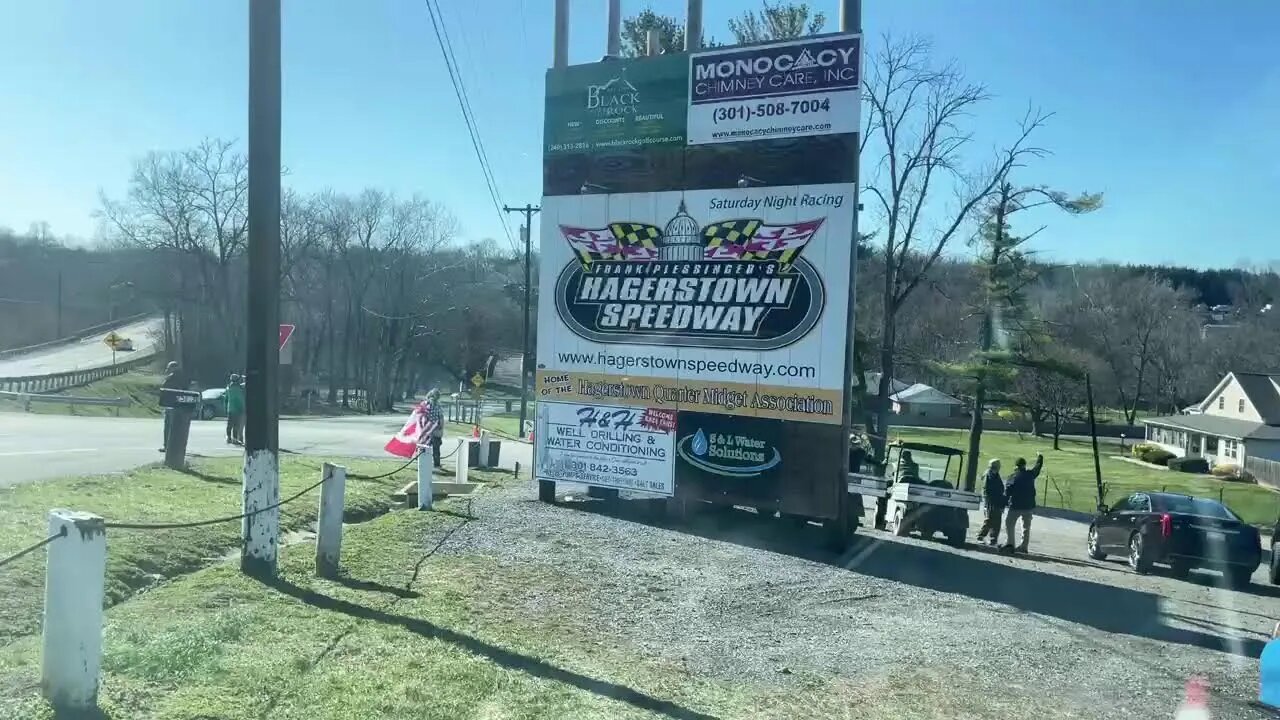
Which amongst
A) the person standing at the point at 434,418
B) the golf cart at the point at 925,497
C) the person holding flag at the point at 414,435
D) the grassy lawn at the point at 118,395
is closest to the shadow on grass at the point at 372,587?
the person holding flag at the point at 414,435

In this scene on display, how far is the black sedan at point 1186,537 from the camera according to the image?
1483 centimetres

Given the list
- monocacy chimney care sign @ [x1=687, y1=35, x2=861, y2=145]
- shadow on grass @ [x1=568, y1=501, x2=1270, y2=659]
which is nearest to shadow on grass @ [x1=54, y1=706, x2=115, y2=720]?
shadow on grass @ [x1=568, y1=501, x2=1270, y2=659]

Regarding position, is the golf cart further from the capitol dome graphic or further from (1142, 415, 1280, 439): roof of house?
(1142, 415, 1280, 439): roof of house

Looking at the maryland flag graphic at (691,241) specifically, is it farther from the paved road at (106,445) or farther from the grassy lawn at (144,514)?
the paved road at (106,445)

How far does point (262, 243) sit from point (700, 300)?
22.1 feet

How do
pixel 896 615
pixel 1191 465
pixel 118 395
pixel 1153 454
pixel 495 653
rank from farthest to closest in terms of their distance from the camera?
pixel 1153 454
pixel 1191 465
pixel 118 395
pixel 896 615
pixel 495 653

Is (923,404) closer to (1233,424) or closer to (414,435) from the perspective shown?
(1233,424)

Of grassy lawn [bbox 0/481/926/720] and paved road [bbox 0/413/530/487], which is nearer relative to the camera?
grassy lawn [bbox 0/481/926/720]

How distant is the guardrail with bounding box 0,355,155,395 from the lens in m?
46.9

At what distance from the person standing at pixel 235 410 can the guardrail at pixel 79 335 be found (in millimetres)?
61018

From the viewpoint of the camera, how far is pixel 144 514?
9.84 m

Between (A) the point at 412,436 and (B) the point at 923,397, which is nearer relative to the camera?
(A) the point at 412,436

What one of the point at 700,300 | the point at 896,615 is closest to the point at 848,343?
the point at 700,300

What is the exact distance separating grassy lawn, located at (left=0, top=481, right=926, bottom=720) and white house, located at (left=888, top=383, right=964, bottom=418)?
290 feet
